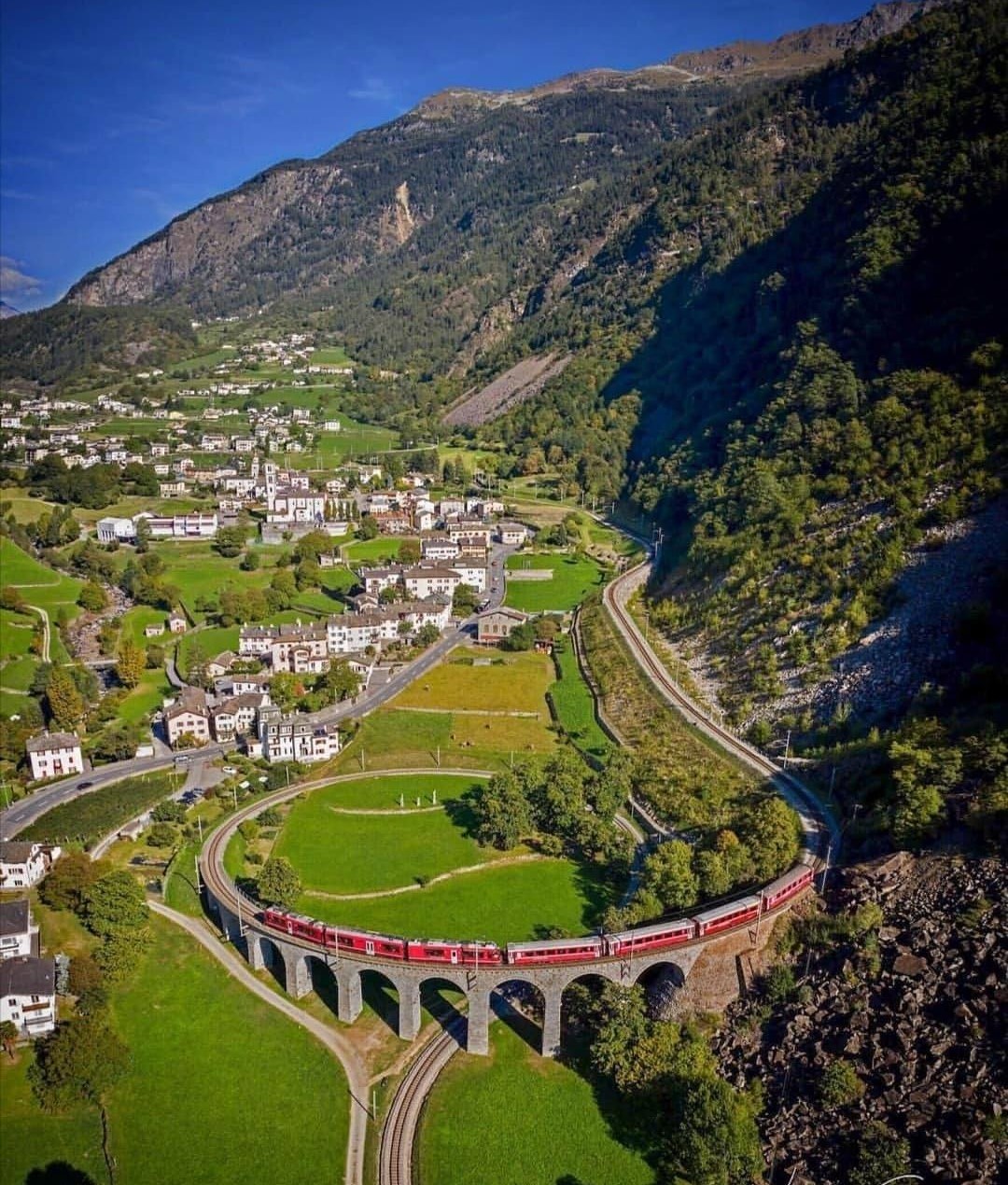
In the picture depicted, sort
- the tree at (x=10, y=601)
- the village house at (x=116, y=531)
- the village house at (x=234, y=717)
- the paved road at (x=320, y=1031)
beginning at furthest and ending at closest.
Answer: the village house at (x=116, y=531)
the tree at (x=10, y=601)
the village house at (x=234, y=717)
the paved road at (x=320, y=1031)

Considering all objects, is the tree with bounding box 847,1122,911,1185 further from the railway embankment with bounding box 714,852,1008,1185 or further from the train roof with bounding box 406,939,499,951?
the train roof with bounding box 406,939,499,951

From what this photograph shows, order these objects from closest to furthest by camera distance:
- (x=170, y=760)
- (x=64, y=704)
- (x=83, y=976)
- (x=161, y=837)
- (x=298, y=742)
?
(x=83, y=976), (x=161, y=837), (x=298, y=742), (x=170, y=760), (x=64, y=704)

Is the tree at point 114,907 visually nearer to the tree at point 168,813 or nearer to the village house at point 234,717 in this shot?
the tree at point 168,813

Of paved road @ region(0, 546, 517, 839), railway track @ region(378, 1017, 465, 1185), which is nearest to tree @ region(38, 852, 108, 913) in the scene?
paved road @ region(0, 546, 517, 839)

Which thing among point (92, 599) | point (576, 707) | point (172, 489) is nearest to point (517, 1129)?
point (576, 707)

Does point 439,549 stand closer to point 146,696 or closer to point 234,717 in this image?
point 146,696

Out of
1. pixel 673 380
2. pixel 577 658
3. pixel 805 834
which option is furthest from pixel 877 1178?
pixel 673 380

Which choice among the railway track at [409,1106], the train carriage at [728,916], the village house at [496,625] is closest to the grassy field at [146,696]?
the village house at [496,625]

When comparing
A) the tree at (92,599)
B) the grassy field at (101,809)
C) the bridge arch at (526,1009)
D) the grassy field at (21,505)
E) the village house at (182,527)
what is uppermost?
the grassy field at (21,505)
